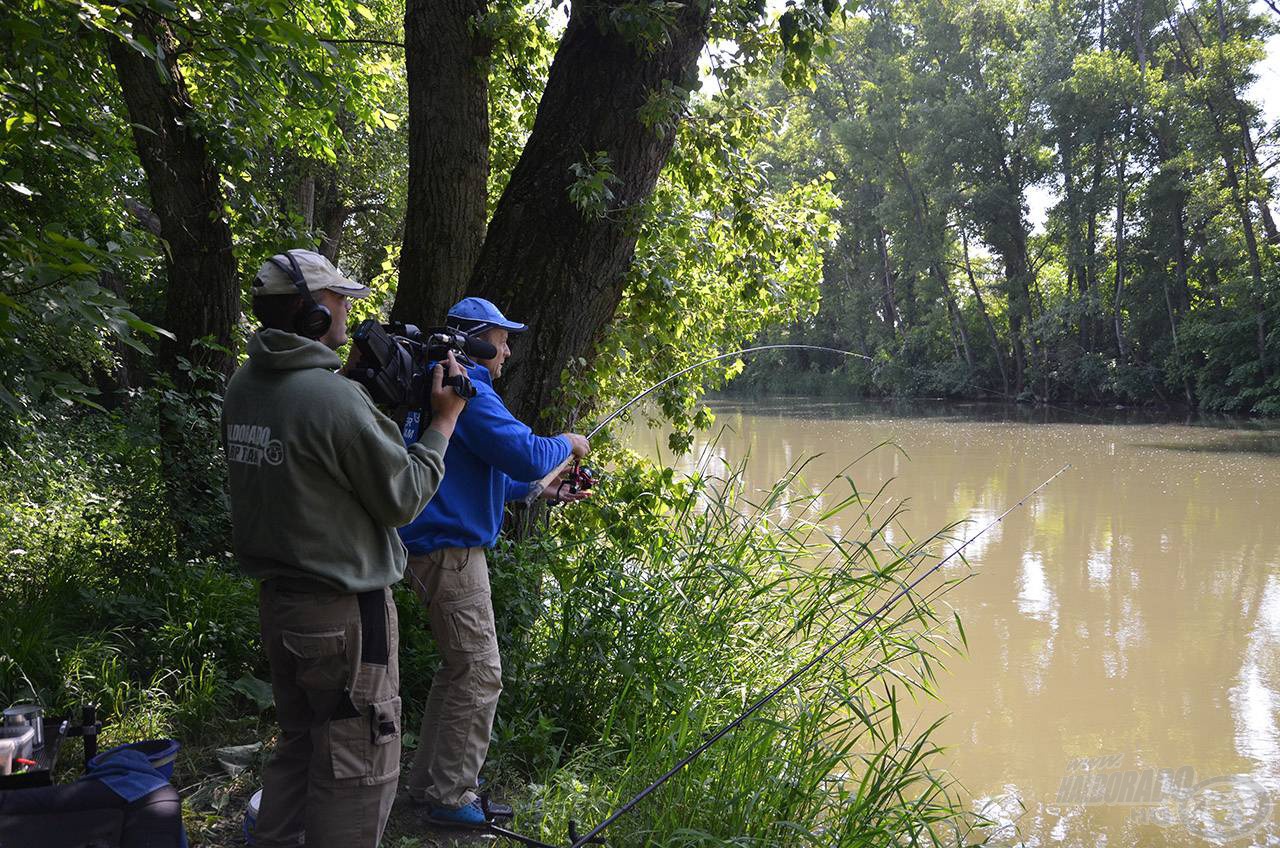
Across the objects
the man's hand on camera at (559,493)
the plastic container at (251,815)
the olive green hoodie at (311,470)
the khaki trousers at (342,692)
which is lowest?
the plastic container at (251,815)

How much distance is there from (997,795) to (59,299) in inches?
186

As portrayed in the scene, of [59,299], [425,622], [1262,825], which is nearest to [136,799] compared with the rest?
[59,299]

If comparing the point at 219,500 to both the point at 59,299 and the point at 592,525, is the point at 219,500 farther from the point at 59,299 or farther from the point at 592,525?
the point at 59,299

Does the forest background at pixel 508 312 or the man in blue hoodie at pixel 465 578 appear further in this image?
the forest background at pixel 508 312

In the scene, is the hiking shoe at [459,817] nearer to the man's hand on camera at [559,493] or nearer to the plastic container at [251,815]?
the plastic container at [251,815]

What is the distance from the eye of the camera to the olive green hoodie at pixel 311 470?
222 centimetres

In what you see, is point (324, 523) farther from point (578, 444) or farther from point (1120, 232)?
point (1120, 232)

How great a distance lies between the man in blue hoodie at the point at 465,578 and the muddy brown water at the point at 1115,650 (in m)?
2.08

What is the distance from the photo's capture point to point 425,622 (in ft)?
13.1

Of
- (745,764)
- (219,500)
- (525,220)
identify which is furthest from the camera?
(219,500)

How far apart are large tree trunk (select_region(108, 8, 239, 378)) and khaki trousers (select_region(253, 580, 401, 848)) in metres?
3.73

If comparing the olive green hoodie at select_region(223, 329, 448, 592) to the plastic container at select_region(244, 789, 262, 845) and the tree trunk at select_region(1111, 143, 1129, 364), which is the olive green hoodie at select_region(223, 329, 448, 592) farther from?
the tree trunk at select_region(1111, 143, 1129, 364)

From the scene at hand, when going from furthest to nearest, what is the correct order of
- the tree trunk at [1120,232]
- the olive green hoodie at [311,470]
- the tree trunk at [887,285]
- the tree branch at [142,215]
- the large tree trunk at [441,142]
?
the tree trunk at [887,285] → the tree trunk at [1120,232] → the tree branch at [142,215] → the large tree trunk at [441,142] → the olive green hoodie at [311,470]

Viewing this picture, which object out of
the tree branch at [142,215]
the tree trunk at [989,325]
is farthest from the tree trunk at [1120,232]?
the tree branch at [142,215]
